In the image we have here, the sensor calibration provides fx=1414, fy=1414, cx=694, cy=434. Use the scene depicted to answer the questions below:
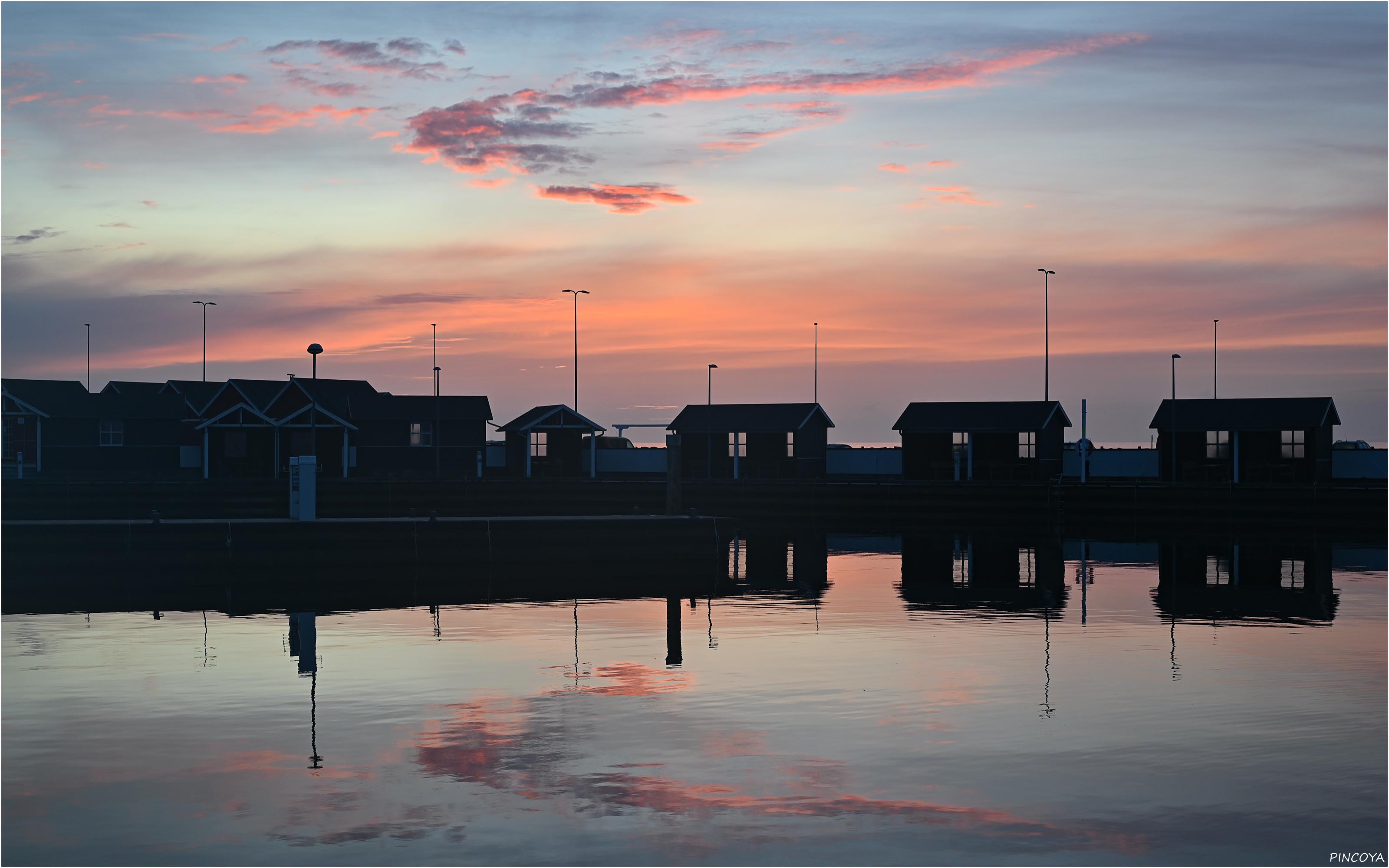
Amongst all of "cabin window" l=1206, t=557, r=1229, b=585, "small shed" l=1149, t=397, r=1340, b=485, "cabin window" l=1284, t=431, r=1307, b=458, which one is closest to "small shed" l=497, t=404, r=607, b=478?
"small shed" l=1149, t=397, r=1340, b=485

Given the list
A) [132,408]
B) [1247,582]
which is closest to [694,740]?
[1247,582]

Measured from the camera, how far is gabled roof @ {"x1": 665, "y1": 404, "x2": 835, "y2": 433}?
297 feet

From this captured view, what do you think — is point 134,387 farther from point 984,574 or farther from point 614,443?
point 984,574

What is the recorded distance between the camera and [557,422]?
98.0 meters

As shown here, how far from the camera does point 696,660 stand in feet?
78.8

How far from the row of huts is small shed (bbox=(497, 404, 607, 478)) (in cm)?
9

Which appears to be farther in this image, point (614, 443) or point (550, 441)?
point (614, 443)

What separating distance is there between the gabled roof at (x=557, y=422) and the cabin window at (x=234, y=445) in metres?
18.3

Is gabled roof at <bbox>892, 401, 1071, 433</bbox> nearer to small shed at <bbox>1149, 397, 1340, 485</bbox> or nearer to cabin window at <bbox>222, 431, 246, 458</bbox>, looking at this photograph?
small shed at <bbox>1149, 397, 1340, 485</bbox>

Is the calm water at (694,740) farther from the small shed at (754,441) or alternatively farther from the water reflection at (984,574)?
the small shed at (754,441)

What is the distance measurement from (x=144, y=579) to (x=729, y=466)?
Answer: 5516cm

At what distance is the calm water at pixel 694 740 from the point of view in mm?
12656

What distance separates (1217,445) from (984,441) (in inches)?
519

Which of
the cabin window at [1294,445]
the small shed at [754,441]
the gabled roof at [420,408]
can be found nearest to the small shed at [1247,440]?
the cabin window at [1294,445]
